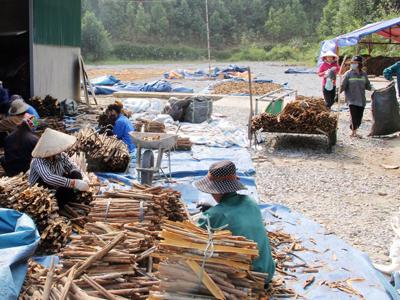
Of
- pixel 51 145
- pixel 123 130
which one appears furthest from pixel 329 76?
pixel 51 145

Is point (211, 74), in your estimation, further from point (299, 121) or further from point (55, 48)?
point (299, 121)

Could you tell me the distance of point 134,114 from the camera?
52.4 feet

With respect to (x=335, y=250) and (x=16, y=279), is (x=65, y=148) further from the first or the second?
(x=335, y=250)

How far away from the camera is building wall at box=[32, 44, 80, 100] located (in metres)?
14.8

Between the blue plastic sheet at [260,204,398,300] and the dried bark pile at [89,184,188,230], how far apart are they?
1.43 metres

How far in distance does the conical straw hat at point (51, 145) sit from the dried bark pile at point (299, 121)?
5964 millimetres

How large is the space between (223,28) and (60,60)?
168 ft

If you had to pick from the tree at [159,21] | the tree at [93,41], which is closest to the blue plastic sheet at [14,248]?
the tree at [93,41]

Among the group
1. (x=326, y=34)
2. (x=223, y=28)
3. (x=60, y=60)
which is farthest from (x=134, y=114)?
(x=223, y=28)

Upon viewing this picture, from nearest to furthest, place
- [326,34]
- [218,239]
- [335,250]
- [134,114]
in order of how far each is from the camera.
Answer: [218,239] → [335,250] → [134,114] → [326,34]

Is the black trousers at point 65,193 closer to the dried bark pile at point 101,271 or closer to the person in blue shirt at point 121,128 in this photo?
the dried bark pile at point 101,271

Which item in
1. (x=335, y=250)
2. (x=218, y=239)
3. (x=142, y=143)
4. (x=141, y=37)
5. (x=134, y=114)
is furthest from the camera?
(x=141, y=37)

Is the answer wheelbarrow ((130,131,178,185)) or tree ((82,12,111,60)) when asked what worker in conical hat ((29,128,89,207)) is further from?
tree ((82,12,111,60))

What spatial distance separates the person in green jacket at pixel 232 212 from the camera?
4531 millimetres
